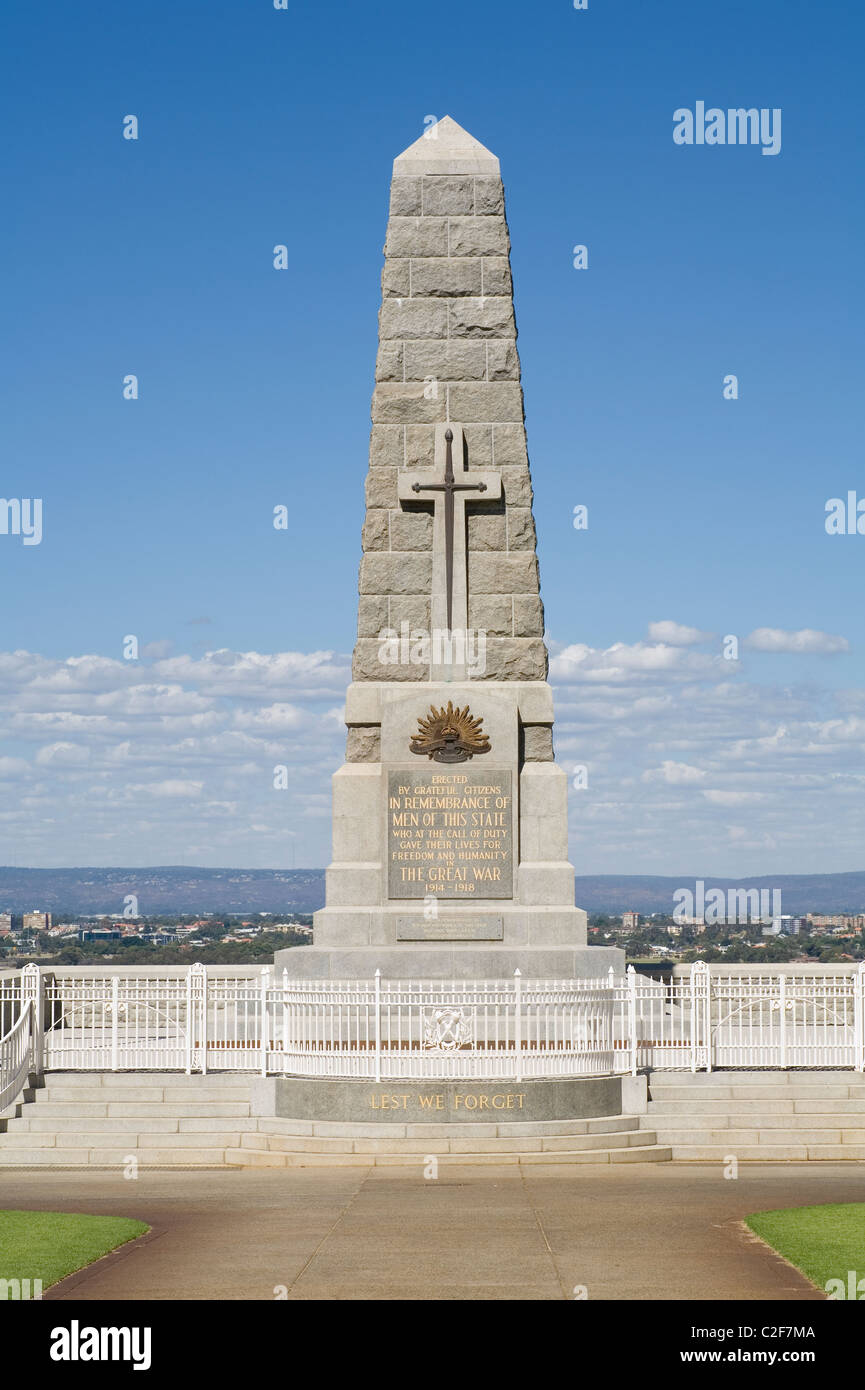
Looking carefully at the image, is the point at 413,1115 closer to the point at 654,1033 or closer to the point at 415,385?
the point at 654,1033

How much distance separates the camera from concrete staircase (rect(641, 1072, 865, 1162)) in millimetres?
16172

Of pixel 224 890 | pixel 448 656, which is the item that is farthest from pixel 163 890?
pixel 448 656

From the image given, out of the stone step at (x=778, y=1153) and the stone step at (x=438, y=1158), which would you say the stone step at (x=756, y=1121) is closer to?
the stone step at (x=778, y=1153)

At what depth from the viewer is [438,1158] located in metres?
15.1

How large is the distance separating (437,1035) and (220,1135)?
2.38 m

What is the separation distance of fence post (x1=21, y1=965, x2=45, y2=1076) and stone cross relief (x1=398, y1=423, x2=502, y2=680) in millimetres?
6553

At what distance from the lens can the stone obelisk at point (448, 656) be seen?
2102 cm

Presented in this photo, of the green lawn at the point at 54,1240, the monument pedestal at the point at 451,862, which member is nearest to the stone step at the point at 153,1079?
the monument pedestal at the point at 451,862

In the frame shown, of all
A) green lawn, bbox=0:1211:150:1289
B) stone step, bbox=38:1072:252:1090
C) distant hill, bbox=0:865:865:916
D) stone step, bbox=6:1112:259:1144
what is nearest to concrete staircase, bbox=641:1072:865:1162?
stone step, bbox=6:1112:259:1144

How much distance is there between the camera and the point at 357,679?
22297 mm

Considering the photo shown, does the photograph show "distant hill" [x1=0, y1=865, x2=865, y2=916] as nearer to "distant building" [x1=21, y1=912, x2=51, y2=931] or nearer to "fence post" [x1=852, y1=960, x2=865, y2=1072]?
"distant building" [x1=21, y1=912, x2=51, y2=931]

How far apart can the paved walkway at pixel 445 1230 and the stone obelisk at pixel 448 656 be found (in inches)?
228

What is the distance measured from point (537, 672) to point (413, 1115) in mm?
7760
